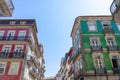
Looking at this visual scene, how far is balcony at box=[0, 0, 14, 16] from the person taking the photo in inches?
435

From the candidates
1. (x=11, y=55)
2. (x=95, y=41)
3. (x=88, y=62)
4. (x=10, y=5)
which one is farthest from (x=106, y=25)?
(x=10, y=5)

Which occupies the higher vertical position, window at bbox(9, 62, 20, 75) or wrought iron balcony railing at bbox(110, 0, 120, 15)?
wrought iron balcony railing at bbox(110, 0, 120, 15)

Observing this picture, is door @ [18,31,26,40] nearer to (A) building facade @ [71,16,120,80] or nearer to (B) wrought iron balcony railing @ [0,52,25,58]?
(B) wrought iron balcony railing @ [0,52,25,58]

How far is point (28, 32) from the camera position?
1037 inches

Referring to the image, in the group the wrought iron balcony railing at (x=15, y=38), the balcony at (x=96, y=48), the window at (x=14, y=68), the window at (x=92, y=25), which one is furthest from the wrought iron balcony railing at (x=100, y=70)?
the wrought iron balcony railing at (x=15, y=38)

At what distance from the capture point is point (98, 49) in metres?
22.0

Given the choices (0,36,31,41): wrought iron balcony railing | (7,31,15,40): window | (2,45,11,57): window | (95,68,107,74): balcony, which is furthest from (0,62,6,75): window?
(95,68,107,74): balcony

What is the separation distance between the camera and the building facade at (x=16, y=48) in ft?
73.7

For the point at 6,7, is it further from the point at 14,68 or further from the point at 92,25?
the point at 92,25

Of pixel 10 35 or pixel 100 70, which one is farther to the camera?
pixel 10 35

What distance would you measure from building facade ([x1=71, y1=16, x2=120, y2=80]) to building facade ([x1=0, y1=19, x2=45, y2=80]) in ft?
28.3

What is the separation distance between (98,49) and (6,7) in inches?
600

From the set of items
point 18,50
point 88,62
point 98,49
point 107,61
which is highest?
point 18,50

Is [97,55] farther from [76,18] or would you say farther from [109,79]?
[76,18]
